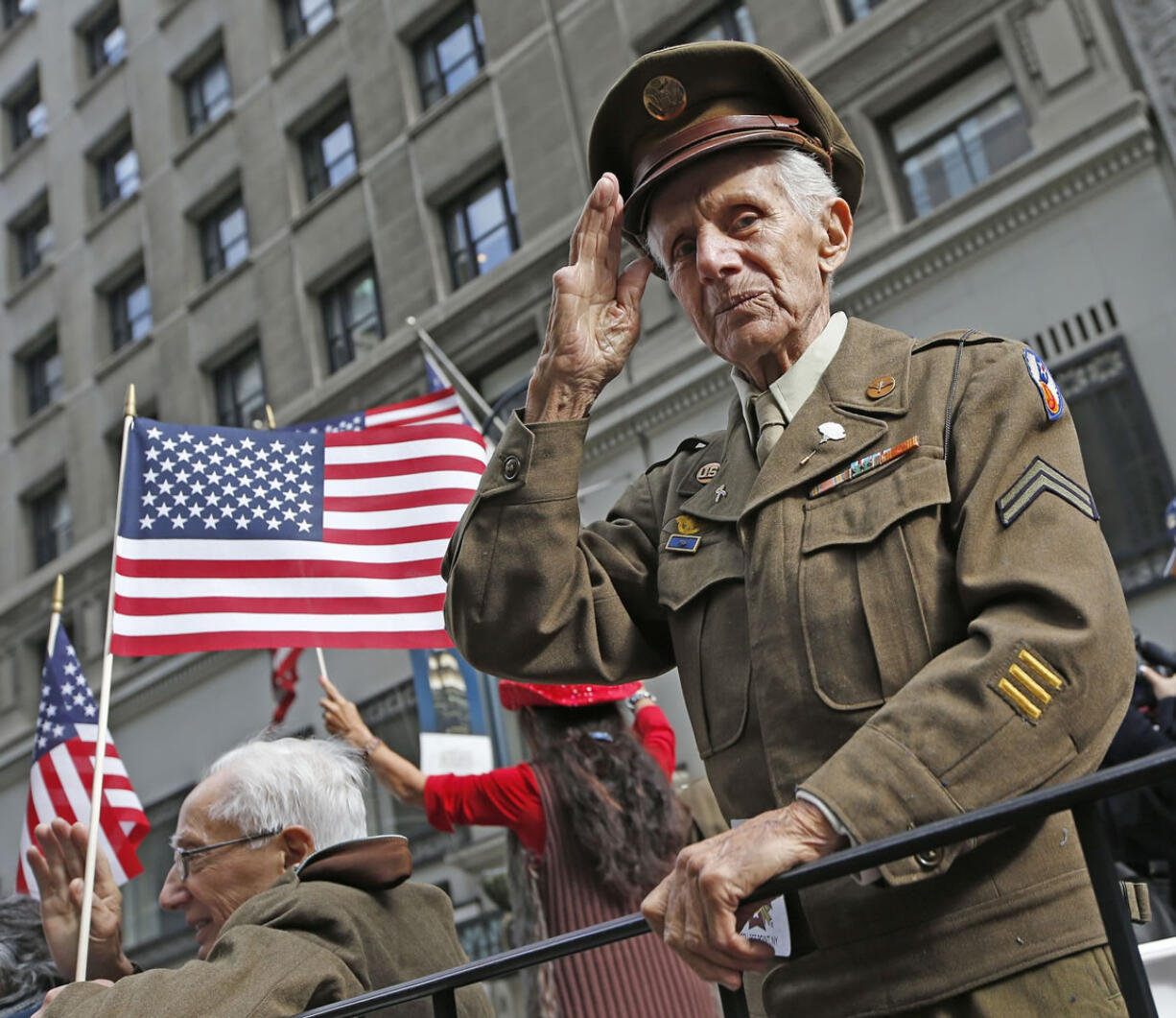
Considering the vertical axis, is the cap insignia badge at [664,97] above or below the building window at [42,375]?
below

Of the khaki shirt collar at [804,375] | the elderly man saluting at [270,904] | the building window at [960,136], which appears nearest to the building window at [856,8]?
the building window at [960,136]

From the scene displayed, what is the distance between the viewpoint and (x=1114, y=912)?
1.56 m

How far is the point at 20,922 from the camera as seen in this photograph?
4.11 meters

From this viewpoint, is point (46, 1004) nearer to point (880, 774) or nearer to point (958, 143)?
point (880, 774)

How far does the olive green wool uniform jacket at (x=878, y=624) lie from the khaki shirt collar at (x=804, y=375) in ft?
0.11

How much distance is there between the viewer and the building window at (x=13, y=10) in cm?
2533

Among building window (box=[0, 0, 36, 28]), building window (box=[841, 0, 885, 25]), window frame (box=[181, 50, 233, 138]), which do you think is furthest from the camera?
building window (box=[0, 0, 36, 28])

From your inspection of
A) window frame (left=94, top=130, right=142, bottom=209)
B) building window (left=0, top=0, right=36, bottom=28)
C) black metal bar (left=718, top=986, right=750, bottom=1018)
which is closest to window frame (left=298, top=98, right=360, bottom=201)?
window frame (left=94, top=130, right=142, bottom=209)

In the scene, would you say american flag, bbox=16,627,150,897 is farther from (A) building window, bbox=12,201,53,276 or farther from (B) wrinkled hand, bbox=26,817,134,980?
(A) building window, bbox=12,201,53,276

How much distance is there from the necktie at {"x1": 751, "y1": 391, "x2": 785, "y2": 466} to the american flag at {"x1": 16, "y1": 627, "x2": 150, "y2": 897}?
15.1ft

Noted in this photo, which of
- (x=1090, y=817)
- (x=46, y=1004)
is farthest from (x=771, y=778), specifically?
(x=46, y=1004)

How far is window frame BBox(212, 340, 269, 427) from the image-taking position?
61.7 ft

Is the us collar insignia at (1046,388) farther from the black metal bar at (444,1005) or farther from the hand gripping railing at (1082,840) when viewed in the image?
the black metal bar at (444,1005)

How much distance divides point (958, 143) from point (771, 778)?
11.0 metres
